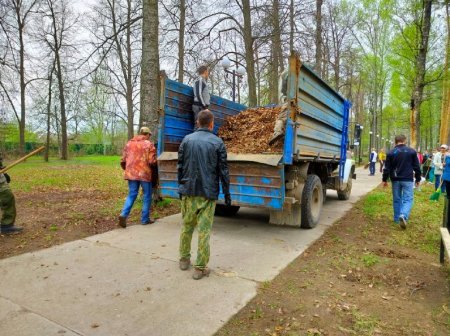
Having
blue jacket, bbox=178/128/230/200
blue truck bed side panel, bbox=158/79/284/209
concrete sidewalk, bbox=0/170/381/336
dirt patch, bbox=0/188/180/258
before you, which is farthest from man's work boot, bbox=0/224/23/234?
blue jacket, bbox=178/128/230/200

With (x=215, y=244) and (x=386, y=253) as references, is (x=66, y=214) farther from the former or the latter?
(x=386, y=253)

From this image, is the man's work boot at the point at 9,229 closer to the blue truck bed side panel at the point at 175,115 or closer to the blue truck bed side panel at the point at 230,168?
the blue truck bed side panel at the point at 230,168

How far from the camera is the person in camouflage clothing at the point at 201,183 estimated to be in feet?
11.2

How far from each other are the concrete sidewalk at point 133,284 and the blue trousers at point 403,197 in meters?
1.97

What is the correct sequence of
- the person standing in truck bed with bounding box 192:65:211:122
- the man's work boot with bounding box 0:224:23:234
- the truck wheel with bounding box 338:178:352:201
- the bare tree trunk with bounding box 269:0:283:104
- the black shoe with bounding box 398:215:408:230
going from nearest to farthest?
the man's work boot with bounding box 0:224:23:234, the person standing in truck bed with bounding box 192:65:211:122, the black shoe with bounding box 398:215:408:230, the truck wheel with bounding box 338:178:352:201, the bare tree trunk with bounding box 269:0:283:104

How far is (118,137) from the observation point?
55562 millimetres

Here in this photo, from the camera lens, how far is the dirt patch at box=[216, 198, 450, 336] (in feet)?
8.53

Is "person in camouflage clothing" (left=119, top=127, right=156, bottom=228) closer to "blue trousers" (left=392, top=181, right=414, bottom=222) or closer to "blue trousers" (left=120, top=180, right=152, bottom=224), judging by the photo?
"blue trousers" (left=120, top=180, right=152, bottom=224)

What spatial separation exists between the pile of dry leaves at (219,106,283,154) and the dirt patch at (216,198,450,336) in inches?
68.5

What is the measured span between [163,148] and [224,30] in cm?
915

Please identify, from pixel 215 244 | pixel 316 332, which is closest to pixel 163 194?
pixel 215 244

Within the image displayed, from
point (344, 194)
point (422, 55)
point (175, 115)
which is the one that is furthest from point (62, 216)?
point (422, 55)

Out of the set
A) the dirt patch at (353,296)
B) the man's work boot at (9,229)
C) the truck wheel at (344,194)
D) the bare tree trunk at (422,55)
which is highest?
the bare tree trunk at (422,55)

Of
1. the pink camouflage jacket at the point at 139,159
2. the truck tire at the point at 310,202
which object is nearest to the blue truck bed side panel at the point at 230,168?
the pink camouflage jacket at the point at 139,159
